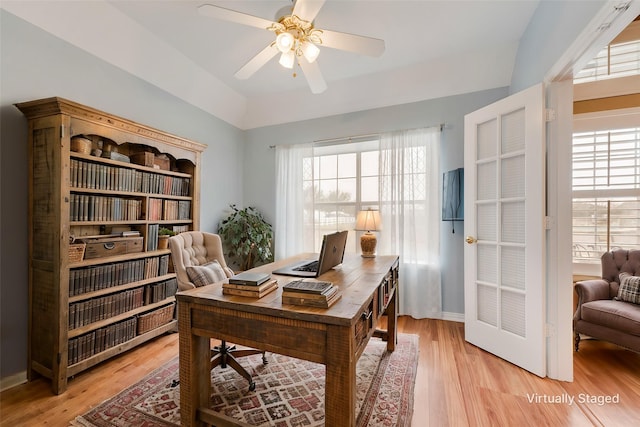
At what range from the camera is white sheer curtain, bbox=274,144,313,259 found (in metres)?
3.74

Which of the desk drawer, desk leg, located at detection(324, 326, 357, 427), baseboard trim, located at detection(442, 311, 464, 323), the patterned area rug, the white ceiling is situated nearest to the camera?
desk leg, located at detection(324, 326, 357, 427)

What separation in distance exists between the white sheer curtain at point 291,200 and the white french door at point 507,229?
201 centimetres

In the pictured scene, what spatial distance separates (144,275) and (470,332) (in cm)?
302

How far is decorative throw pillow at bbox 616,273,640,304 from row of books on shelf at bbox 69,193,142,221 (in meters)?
4.20

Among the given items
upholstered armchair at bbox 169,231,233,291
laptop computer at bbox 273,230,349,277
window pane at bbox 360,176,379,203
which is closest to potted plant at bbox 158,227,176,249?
upholstered armchair at bbox 169,231,233,291

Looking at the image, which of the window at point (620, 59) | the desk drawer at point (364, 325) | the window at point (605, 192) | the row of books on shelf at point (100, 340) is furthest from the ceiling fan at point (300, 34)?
the window at point (605, 192)

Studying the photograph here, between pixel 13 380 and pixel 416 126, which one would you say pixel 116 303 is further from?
pixel 416 126

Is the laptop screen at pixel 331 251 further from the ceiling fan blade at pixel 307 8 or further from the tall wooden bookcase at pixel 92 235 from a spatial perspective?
the tall wooden bookcase at pixel 92 235

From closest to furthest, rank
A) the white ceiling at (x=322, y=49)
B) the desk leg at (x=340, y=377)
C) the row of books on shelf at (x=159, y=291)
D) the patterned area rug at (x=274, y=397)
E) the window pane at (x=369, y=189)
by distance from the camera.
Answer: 1. the desk leg at (x=340, y=377)
2. the patterned area rug at (x=274, y=397)
3. the white ceiling at (x=322, y=49)
4. the row of books on shelf at (x=159, y=291)
5. the window pane at (x=369, y=189)

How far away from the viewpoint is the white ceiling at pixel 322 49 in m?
2.17

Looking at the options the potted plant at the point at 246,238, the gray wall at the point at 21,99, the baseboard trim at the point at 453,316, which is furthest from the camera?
the potted plant at the point at 246,238

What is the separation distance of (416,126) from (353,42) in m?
1.69

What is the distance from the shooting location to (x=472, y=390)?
1.83 meters

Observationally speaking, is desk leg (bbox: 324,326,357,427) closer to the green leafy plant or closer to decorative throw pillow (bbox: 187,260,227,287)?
decorative throw pillow (bbox: 187,260,227,287)
